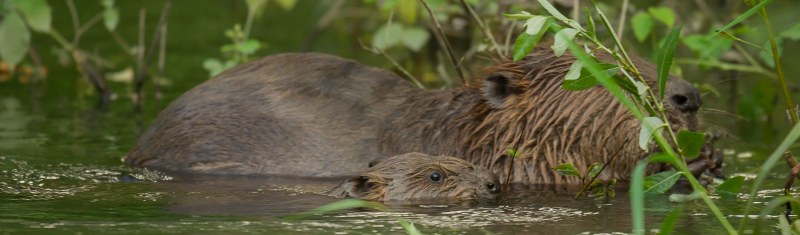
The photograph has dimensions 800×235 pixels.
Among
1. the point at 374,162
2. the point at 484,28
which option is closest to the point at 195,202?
the point at 374,162

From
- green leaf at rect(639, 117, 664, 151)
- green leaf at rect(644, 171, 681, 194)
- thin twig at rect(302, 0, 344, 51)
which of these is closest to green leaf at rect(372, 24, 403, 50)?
thin twig at rect(302, 0, 344, 51)

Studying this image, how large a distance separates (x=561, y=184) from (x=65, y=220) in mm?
1888

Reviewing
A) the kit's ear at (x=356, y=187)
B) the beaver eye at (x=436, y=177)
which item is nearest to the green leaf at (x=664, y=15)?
the beaver eye at (x=436, y=177)

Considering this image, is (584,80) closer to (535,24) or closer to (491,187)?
(535,24)

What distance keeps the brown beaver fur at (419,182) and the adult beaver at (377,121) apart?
15.1 inches

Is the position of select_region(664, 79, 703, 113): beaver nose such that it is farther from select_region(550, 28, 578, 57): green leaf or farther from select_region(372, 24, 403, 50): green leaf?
select_region(372, 24, 403, 50): green leaf

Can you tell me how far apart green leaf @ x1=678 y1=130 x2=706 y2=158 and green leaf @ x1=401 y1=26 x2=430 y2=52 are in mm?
2941

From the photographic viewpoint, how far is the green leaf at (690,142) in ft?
12.7

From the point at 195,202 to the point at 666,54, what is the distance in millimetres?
1751

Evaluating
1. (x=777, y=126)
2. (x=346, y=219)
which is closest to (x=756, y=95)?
(x=777, y=126)

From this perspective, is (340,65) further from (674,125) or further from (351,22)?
(351,22)

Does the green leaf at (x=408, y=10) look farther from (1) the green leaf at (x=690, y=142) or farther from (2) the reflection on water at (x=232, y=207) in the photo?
(1) the green leaf at (x=690, y=142)

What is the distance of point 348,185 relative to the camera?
16.1ft

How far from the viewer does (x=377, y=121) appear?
557 cm
